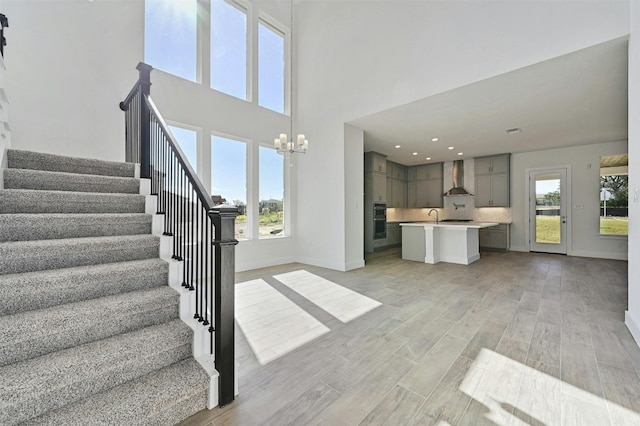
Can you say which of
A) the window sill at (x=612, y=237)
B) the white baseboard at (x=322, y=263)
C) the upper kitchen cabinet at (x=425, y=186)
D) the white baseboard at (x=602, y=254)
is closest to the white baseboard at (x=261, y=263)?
the white baseboard at (x=322, y=263)

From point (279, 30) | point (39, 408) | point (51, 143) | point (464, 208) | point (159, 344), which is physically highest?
point (279, 30)

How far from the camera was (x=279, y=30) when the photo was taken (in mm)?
6215

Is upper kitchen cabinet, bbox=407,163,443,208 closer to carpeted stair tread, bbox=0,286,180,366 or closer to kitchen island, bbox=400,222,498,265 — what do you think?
kitchen island, bbox=400,222,498,265

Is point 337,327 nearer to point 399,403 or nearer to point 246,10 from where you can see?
point 399,403

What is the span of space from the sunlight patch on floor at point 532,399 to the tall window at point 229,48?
5805 millimetres

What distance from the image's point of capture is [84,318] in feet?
5.16

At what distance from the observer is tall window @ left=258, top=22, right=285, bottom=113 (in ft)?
19.3

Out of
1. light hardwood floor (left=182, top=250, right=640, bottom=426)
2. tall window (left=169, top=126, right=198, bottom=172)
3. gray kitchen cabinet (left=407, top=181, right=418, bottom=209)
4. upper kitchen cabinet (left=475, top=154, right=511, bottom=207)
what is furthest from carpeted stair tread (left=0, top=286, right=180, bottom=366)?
gray kitchen cabinet (left=407, top=181, right=418, bottom=209)

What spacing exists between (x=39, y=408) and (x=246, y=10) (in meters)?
6.81

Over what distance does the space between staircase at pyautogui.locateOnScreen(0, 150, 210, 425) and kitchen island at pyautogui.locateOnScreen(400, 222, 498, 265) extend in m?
5.34

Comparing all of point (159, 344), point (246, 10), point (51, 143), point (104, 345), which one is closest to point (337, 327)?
point (159, 344)

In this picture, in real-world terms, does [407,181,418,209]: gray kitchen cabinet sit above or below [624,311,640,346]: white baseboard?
above

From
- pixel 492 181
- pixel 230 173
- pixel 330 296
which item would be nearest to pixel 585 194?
pixel 492 181

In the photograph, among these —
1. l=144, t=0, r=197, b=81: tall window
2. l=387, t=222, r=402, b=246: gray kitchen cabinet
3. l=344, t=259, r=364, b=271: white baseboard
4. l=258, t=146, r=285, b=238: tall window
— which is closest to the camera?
l=144, t=0, r=197, b=81: tall window
